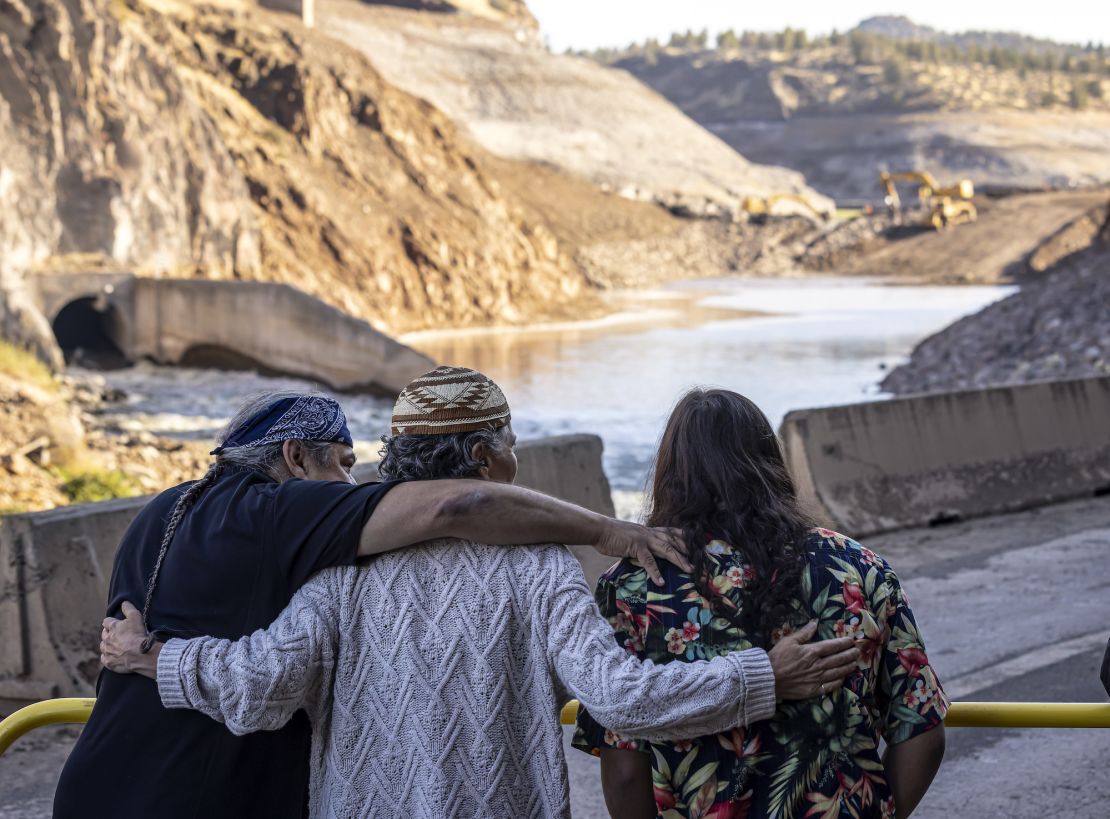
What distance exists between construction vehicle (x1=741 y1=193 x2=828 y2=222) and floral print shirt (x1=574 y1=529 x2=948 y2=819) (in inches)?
2646

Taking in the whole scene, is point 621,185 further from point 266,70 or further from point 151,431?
point 151,431

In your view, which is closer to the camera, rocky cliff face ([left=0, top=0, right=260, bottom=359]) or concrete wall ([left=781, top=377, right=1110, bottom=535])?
concrete wall ([left=781, top=377, right=1110, bottom=535])

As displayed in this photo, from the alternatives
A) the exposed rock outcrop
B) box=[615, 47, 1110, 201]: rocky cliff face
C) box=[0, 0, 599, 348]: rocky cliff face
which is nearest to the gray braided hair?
the exposed rock outcrop

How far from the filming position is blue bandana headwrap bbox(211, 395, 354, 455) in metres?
2.77

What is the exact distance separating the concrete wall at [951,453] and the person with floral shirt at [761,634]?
20.6 feet

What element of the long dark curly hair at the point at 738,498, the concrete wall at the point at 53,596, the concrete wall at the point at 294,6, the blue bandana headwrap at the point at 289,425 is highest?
the concrete wall at the point at 294,6

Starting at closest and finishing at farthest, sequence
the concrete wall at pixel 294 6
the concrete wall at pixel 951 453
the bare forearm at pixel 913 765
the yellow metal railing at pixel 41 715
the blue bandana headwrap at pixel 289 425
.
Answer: the bare forearm at pixel 913 765 < the blue bandana headwrap at pixel 289 425 < the yellow metal railing at pixel 41 715 < the concrete wall at pixel 951 453 < the concrete wall at pixel 294 6

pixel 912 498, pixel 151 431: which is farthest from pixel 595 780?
pixel 151 431

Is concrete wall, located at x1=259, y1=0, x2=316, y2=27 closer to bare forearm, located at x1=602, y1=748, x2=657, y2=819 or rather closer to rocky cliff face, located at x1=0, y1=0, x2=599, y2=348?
rocky cliff face, located at x1=0, y1=0, x2=599, y2=348

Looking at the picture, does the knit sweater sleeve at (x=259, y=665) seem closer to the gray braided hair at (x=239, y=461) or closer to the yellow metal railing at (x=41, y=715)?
the gray braided hair at (x=239, y=461)

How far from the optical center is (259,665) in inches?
97.9

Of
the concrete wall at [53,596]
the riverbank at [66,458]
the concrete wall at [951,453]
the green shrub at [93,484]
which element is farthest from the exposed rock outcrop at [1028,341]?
the concrete wall at [53,596]

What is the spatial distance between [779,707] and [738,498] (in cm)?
39

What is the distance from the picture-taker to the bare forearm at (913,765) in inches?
102
